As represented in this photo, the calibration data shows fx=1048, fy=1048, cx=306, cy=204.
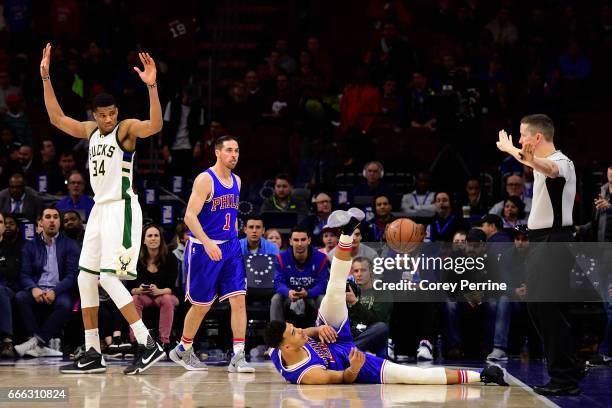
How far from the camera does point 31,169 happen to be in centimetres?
1502

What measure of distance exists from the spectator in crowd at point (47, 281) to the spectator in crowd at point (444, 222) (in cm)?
421

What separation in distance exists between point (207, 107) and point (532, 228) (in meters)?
10.0

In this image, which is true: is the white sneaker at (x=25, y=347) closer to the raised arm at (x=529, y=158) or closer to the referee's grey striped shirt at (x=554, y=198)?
the referee's grey striped shirt at (x=554, y=198)

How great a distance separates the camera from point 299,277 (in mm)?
11391

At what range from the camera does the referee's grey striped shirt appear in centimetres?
789

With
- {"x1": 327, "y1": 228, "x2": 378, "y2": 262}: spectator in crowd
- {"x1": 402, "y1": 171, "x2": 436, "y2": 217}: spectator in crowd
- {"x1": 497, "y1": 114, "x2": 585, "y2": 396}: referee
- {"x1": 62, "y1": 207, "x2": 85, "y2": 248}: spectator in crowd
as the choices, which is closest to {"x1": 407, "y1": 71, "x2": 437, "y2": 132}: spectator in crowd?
{"x1": 402, "y1": 171, "x2": 436, "y2": 217}: spectator in crowd

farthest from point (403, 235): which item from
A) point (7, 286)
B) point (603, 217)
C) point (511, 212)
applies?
point (7, 286)

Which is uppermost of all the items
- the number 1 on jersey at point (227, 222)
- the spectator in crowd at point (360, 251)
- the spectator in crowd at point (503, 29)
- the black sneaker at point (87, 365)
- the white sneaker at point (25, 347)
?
the spectator in crowd at point (503, 29)

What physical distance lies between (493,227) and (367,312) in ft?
7.59

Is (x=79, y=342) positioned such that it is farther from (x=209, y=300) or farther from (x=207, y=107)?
(x=207, y=107)

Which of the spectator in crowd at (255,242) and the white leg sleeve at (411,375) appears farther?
the spectator in crowd at (255,242)

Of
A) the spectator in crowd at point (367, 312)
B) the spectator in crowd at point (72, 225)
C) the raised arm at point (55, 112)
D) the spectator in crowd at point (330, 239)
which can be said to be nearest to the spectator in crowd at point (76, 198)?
the spectator in crowd at point (72, 225)

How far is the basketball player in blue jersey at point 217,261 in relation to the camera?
9.40 m

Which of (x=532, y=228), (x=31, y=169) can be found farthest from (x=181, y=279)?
(x=532, y=228)
